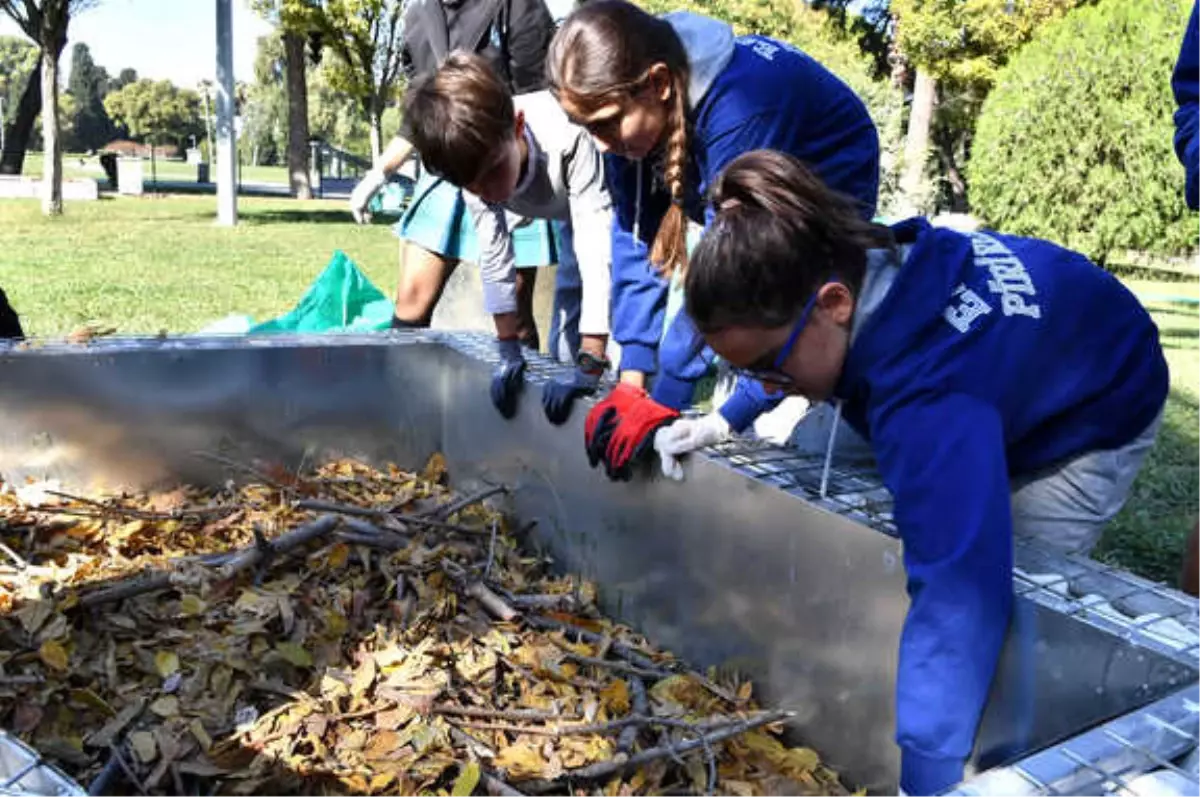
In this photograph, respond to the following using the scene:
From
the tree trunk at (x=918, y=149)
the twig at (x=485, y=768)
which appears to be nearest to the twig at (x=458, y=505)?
the twig at (x=485, y=768)

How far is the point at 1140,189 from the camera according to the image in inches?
365

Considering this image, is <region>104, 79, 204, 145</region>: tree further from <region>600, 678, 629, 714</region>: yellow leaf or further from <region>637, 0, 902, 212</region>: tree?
<region>600, 678, 629, 714</region>: yellow leaf

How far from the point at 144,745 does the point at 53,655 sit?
0.98 feet

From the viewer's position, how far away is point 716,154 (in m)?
2.09

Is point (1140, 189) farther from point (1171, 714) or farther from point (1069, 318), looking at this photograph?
point (1171, 714)

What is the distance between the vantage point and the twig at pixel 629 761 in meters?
1.66

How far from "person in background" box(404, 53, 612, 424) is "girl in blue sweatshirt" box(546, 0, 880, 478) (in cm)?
20

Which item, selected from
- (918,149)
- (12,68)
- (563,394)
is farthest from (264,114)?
(563,394)

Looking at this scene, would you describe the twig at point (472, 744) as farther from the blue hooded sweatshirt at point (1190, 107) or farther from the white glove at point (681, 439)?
the blue hooded sweatshirt at point (1190, 107)

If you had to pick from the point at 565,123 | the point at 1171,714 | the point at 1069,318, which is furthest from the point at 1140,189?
the point at 1171,714

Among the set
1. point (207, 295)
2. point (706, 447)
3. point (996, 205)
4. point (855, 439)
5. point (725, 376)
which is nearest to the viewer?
point (706, 447)

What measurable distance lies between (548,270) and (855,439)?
2961 mm

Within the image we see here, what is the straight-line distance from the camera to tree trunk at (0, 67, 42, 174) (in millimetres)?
21750

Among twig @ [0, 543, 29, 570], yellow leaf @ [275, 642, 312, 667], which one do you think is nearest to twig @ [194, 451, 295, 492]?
twig @ [0, 543, 29, 570]
